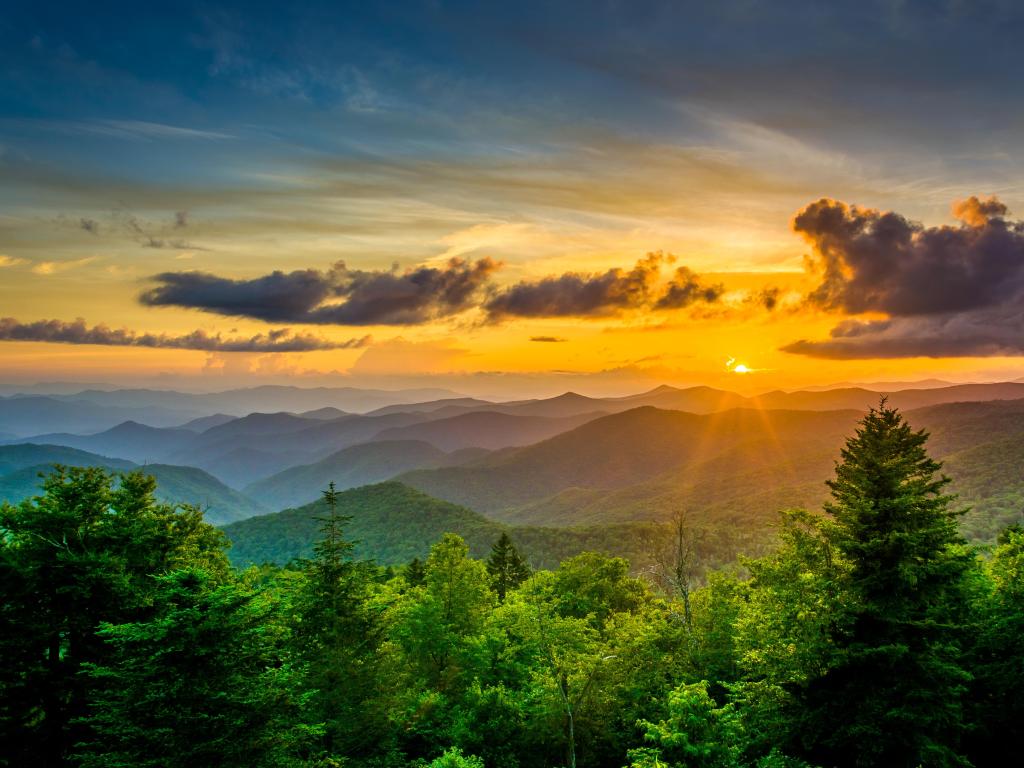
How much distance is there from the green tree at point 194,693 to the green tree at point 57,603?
192 inches

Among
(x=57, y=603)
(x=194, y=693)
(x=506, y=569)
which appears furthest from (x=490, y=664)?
(x=506, y=569)

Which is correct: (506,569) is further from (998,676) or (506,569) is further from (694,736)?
(694,736)

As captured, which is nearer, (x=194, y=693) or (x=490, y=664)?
(x=194, y=693)

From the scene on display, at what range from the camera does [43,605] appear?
2212 centimetres

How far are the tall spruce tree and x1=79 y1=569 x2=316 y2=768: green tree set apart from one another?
20.5 meters

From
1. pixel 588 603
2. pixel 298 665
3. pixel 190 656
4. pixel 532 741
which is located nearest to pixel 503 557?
pixel 588 603

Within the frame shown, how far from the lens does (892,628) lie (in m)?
22.6

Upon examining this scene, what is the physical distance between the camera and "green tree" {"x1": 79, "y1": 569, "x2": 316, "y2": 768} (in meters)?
16.1

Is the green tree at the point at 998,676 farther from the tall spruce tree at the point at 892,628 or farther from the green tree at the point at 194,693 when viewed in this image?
the green tree at the point at 194,693

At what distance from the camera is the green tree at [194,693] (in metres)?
16.1

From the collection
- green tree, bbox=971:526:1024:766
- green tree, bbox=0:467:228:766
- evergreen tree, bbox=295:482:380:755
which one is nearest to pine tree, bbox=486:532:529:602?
evergreen tree, bbox=295:482:380:755

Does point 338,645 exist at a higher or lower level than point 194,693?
lower

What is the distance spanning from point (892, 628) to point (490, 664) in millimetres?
20810

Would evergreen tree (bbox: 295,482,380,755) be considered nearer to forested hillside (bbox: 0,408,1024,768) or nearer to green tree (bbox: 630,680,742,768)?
forested hillside (bbox: 0,408,1024,768)
